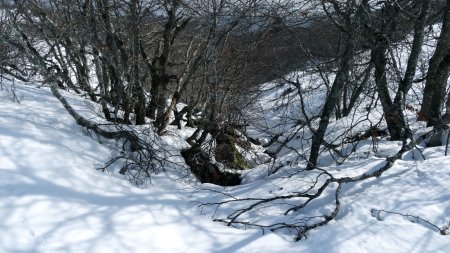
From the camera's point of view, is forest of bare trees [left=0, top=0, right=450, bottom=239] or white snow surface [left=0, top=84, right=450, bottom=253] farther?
forest of bare trees [left=0, top=0, right=450, bottom=239]

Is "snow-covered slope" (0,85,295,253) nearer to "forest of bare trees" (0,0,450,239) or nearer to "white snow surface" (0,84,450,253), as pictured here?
"white snow surface" (0,84,450,253)

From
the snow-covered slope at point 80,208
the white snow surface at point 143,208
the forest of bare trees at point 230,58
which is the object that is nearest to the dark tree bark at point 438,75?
the forest of bare trees at point 230,58

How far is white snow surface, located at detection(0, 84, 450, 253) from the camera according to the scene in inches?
138

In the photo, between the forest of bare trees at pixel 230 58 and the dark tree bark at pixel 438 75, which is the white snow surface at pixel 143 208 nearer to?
the forest of bare trees at pixel 230 58

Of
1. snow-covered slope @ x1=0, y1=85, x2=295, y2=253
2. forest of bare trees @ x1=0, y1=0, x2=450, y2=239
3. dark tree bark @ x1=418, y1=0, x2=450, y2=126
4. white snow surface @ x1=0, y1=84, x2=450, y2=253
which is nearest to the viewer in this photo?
snow-covered slope @ x1=0, y1=85, x2=295, y2=253

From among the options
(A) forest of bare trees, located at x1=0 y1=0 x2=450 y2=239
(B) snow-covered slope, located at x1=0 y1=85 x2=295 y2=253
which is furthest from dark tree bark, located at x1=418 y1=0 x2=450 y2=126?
(B) snow-covered slope, located at x1=0 y1=85 x2=295 y2=253

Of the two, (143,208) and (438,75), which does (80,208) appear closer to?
(143,208)

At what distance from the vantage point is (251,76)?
33.8 ft

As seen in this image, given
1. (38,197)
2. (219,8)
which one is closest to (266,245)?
(38,197)

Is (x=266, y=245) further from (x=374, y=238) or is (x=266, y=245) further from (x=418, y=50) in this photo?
(x=418, y=50)

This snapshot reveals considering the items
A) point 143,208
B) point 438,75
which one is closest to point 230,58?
point 438,75

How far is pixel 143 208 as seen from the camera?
442 centimetres

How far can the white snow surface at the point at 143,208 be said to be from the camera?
3.51 metres

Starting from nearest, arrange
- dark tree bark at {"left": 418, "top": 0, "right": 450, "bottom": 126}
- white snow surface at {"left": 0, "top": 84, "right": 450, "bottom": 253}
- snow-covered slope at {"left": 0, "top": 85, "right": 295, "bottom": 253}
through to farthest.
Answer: snow-covered slope at {"left": 0, "top": 85, "right": 295, "bottom": 253} < white snow surface at {"left": 0, "top": 84, "right": 450, "bottom": 253} < dark tree bark at {"left": 418, "top": 0, "right": 450, "bottom": 126}
